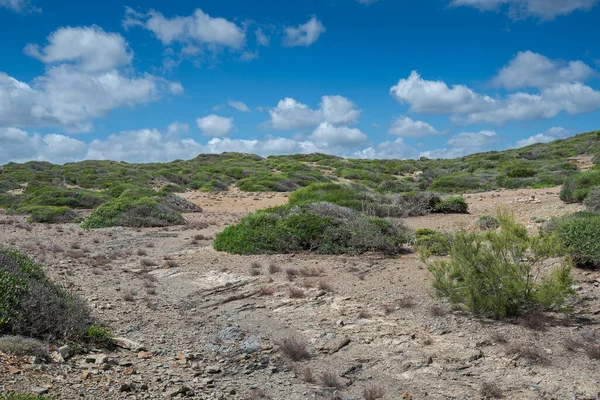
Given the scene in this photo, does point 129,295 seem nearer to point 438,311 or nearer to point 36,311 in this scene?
point 36,311

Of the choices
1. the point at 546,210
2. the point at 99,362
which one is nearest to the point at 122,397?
the point at 99,362

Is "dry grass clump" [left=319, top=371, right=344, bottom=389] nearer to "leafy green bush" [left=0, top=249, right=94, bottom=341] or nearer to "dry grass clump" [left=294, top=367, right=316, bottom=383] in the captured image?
"dry grass clump" [left=294, top=367, right=316, bottom=383]

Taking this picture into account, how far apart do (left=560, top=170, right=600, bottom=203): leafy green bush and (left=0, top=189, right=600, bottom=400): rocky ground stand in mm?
8333

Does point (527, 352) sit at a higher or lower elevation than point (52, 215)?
lower

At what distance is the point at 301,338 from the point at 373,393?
71.4 inches

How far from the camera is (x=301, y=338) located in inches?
265

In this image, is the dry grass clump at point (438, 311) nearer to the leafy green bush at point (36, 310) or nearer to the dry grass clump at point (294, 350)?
the dry grass clump at point (294, 350)

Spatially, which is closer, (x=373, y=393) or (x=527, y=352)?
(x=373, y=393)

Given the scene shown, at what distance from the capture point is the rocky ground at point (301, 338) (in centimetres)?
516

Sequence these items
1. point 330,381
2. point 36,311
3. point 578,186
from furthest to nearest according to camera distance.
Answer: point 578,186
point 36,311
point 330,381

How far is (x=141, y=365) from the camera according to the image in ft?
19.0

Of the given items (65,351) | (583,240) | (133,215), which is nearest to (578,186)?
(583,240)

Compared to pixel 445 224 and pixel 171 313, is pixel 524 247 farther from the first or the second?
pixel 445 224

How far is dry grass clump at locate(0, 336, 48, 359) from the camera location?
5.18m
